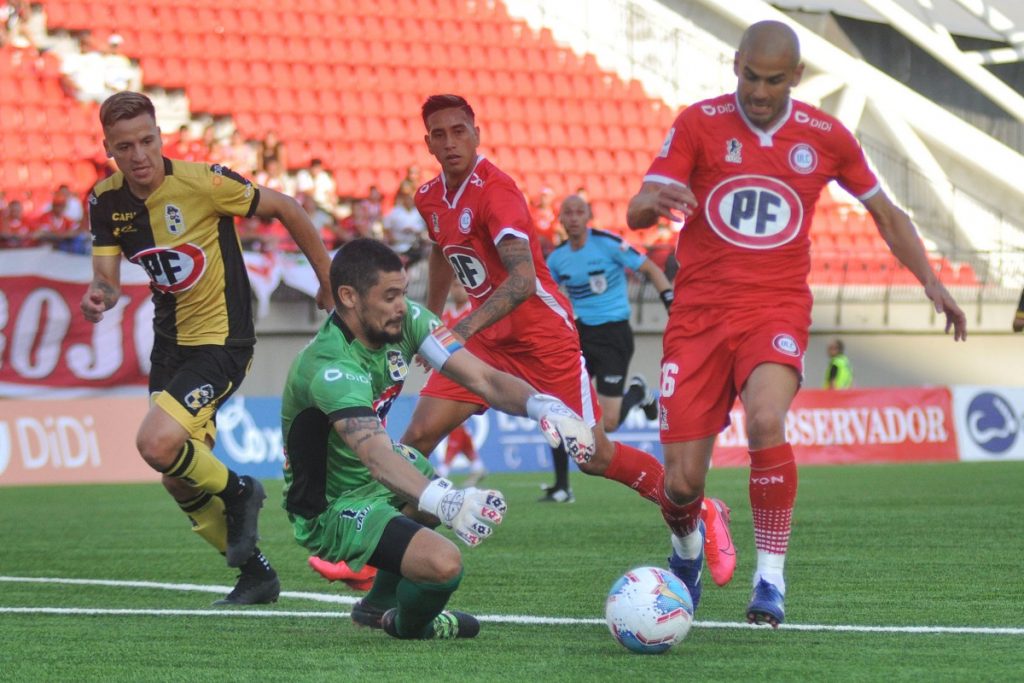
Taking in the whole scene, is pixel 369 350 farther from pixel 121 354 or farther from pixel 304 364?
pixel 121 354

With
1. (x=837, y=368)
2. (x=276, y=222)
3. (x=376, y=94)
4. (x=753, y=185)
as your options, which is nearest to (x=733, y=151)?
(x=753, y=185)

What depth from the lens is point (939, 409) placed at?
67.1 feet

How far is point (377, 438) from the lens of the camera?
526 cm

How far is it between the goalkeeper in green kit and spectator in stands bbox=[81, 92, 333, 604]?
1086mm

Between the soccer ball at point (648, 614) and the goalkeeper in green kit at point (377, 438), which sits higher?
the goalkeeper in green kit at point (377, 438)

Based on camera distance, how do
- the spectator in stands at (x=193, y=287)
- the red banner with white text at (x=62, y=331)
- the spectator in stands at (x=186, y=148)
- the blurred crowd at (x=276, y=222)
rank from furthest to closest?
the spectator in stands at (x=186, y=148), the blurred crowd at (x=276, y=222), the red banner with white text at (x=62, y=331), the spectator in stands at (x=193, y=287)

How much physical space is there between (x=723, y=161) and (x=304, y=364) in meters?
1.79

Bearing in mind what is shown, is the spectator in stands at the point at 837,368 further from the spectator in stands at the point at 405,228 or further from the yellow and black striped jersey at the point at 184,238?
the yellow and black striped jersey at the point at 184,238

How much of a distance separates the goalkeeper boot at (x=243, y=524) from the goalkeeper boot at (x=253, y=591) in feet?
0.29

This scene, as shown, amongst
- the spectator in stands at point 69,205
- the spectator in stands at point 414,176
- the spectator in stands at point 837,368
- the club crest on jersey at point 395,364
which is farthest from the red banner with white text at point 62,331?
the club crest on jersey at point 395,364

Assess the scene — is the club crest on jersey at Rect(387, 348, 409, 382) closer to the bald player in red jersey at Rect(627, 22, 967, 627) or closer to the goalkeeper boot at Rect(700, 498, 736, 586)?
the bald player in red jersey at Rect(627, 22, 967, 627)

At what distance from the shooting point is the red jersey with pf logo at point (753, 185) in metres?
5.98

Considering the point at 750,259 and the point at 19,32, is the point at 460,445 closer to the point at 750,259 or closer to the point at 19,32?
the point at 750,259

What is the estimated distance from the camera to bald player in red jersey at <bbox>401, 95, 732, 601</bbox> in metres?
7.20
